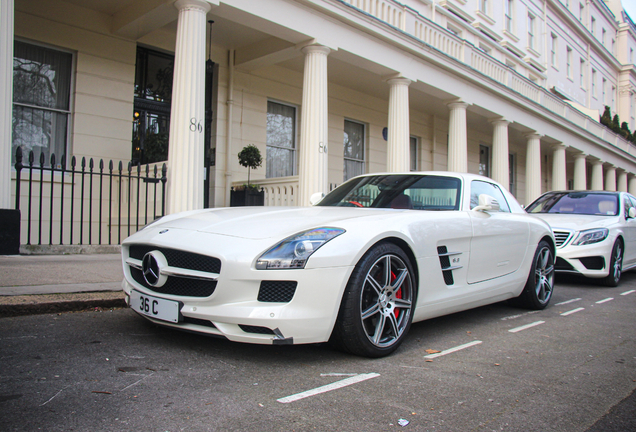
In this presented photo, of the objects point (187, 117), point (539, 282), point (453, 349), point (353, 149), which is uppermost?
point (353, 149)

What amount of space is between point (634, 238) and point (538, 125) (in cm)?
1128

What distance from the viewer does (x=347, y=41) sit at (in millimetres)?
10602

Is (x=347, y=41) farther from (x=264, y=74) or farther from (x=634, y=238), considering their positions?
(x=634, y=238)

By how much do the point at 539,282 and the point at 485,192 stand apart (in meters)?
1.20

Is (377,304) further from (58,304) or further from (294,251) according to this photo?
(58,304)

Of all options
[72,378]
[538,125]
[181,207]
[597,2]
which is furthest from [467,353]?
[597,2]

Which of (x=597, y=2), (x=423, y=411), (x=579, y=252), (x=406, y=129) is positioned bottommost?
(x=423, y=411)

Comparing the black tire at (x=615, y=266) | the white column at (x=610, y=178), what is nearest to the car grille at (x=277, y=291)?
the black tire at (x=615, y=266)

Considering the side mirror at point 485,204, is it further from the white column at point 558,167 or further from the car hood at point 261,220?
the white column at point 558,167

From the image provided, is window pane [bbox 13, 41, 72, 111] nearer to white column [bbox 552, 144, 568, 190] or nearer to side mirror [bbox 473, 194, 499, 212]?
side mirror [bbox 473, 194, 499, 212]

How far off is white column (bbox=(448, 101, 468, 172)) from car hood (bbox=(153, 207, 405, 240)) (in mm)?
10975

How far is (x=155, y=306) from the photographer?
10.3ft

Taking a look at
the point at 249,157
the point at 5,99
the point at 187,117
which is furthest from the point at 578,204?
the point at 5,99

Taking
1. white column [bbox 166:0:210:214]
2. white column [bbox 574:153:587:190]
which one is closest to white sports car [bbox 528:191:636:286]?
white column [bbox 166:0:210:214]
